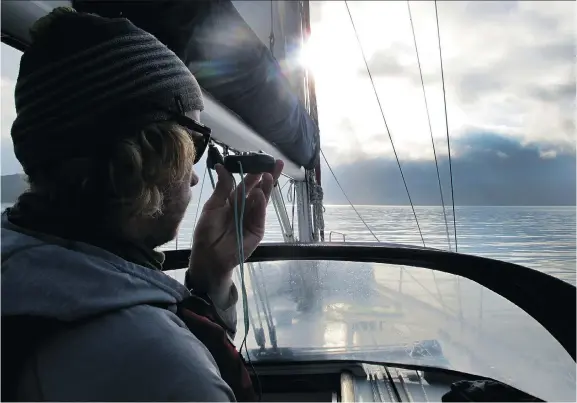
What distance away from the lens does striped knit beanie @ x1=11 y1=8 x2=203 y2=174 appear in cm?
61

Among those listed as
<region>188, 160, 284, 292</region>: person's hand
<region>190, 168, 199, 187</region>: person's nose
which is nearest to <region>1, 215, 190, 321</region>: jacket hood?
<region>190, 168, 199, 187</region>: person's nose

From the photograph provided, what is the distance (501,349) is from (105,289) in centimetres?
158

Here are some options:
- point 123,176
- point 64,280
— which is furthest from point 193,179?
point 64,280

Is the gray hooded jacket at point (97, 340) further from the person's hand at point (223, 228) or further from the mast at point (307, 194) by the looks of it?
the mast at point (307, 194)

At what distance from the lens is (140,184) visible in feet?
2.15

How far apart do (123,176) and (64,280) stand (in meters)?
0.18

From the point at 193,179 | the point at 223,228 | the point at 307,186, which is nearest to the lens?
the point at 193,179

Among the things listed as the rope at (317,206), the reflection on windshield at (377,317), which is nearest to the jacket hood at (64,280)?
the reflection on windshield at (377,317)

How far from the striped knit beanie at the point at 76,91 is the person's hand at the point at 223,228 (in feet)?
1.37

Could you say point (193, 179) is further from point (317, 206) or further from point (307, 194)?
point (317, 206)

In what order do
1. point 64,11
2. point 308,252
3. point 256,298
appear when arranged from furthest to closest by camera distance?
1. point 256,298
2. point 308,252
3. point 64,11

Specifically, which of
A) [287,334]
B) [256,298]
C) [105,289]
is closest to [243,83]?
[105,289]

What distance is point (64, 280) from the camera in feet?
1.76

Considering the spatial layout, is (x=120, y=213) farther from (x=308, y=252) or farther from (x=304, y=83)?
(x=304, y=83)
